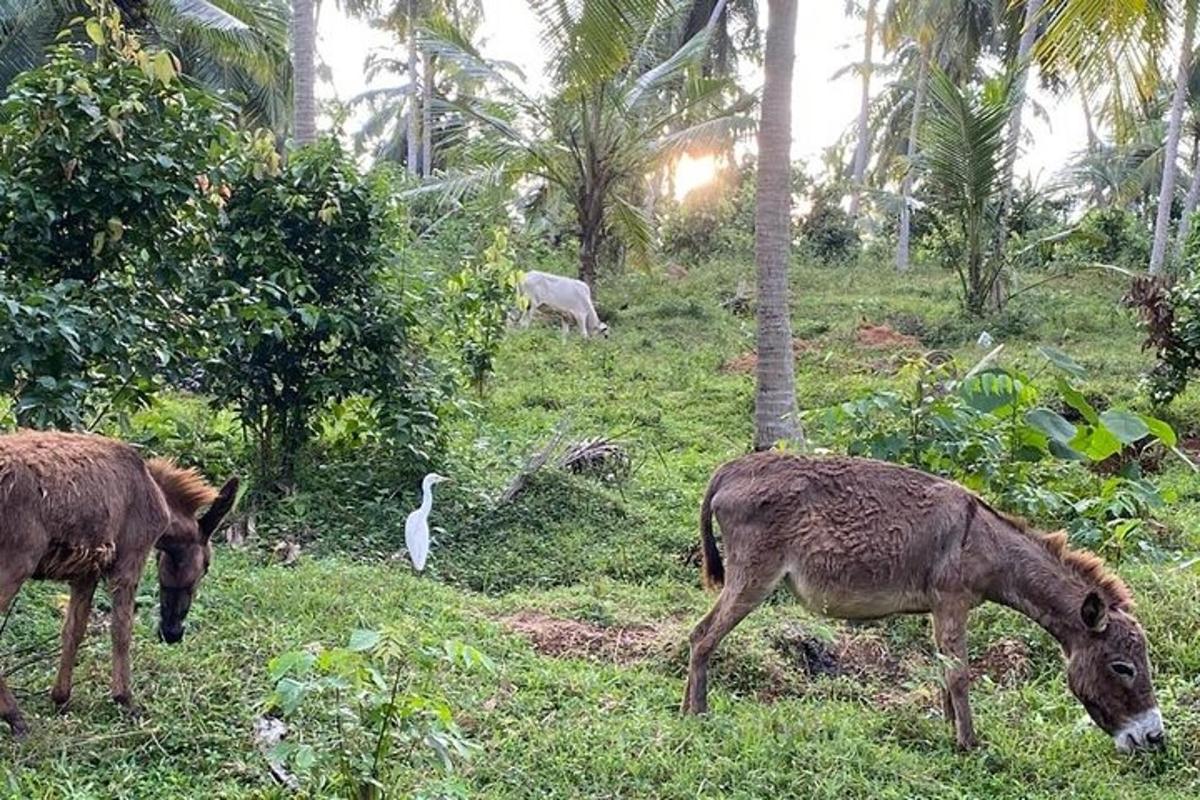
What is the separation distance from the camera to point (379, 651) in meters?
2.81

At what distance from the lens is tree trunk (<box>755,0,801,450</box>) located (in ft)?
26.2

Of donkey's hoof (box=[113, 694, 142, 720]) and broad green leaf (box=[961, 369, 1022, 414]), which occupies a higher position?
broad green leaf (box=[961, 369, 1022, 414])

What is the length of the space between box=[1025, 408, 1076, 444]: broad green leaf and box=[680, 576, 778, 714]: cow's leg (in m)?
2.67

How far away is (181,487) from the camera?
A: 14.6 feet

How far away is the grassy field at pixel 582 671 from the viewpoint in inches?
154

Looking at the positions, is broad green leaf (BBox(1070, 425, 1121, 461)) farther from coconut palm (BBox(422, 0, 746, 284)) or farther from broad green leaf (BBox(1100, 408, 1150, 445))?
coconut palm (BBox(422, 0, 746, 284))

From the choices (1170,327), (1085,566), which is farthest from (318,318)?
(1170,327)

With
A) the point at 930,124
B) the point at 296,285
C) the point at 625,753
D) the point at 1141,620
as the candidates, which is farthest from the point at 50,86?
the point at 930,124

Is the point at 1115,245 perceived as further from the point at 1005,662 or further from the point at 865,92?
the point at 1005,662

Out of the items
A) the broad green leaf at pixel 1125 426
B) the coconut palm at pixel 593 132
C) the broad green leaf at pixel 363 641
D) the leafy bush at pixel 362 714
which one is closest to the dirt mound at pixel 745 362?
the coconut palm at pixel 593 132

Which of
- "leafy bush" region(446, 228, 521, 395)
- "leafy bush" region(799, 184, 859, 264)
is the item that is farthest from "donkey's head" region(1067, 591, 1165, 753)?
"leafy bush" region(799, 184, 859, 264)

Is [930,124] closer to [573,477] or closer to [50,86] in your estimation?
[573,477]

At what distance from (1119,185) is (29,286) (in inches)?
1189

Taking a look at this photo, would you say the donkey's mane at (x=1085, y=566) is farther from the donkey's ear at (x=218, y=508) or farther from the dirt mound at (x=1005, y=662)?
the donkey's ear at (x=218, y=508)
